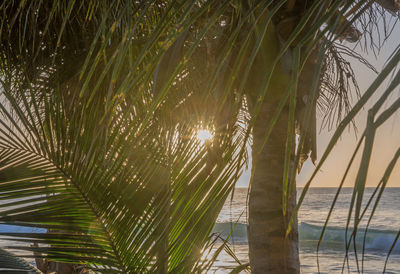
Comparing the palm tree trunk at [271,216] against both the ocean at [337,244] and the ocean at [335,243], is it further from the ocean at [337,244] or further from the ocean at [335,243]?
the ocean at [337,244]

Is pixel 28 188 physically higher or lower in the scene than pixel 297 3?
lower

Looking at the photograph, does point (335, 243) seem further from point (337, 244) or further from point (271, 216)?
point (271, 216)

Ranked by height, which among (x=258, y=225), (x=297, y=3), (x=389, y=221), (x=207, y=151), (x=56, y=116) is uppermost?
(x=297, y=3)

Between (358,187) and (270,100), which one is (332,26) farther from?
(270,100)

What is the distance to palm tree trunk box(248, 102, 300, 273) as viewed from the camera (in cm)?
198

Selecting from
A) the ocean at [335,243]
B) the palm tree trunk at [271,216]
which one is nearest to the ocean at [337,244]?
the ocean at [335,243]

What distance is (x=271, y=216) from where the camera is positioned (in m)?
2.02

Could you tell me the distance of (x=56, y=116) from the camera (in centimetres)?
165

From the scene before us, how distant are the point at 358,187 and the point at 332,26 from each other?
0.84 feet

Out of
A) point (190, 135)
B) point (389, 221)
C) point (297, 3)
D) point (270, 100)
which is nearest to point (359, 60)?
point (270, 100)

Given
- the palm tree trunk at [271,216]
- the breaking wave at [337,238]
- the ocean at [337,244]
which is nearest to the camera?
the palm tree trunk at [271,216]

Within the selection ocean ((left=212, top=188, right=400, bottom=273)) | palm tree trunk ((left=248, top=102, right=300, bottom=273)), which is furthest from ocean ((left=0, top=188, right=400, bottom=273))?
palm tree trunk ((left=248, top=102, right=300, bottom=273))

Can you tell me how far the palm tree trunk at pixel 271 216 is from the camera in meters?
1.98

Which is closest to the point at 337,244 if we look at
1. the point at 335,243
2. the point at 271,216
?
the point at 335,243
